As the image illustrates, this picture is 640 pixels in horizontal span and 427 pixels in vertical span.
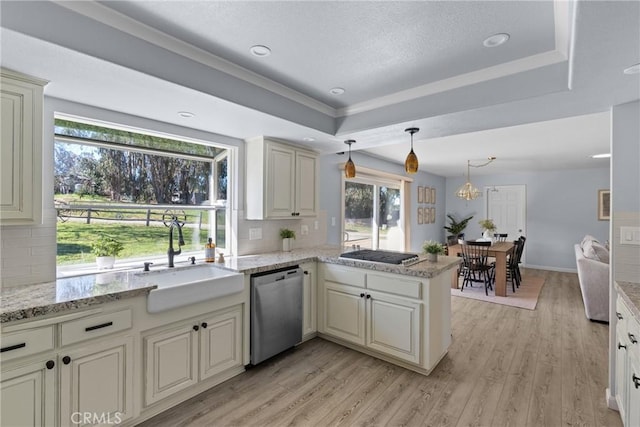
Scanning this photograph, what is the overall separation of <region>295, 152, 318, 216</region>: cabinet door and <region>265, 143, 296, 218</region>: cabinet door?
75 mm

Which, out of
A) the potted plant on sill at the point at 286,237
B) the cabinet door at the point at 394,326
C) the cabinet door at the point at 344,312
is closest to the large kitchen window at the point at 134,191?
the potted plant on sill at the point at 286,237

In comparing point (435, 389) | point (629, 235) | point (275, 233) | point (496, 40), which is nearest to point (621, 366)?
point (629, 235)

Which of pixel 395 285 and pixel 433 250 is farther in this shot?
pixel 433 250

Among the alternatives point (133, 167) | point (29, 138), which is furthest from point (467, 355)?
point (29, 138)

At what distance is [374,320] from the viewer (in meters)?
2.76

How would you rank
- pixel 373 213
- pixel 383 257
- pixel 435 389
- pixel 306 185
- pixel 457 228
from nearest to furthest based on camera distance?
pixel 435 389
pixel 383 257
pixel 306 185
pixel 373 213
pixel 457 228

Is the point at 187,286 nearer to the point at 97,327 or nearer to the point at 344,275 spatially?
the point at 97,327

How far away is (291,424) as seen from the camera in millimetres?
1979

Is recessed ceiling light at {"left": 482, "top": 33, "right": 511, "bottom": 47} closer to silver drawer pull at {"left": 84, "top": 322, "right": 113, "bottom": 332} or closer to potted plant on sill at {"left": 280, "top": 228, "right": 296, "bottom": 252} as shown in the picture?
potted plant on sill at {"left": 280, "top": 228, "right": 296, "bottom": 252}

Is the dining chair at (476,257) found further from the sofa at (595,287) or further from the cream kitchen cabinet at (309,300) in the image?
the cream kitchen cabinet at (309,300)

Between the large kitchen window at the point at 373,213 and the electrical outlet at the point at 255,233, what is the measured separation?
1.65 m

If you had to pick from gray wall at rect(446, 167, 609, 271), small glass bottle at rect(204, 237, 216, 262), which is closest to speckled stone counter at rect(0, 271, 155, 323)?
small glass bottle at rect(204, 237, 216, 262)

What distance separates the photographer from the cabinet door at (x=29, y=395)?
1467 mm

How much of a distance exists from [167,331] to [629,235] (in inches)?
126
